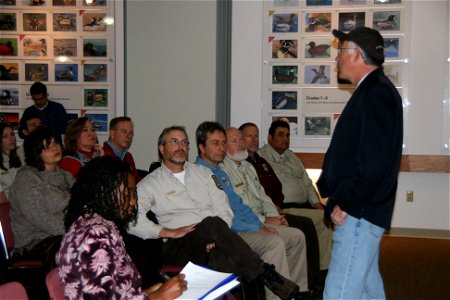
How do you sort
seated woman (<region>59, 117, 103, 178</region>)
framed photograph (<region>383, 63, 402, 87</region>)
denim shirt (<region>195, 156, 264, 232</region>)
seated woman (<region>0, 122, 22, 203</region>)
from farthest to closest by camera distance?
1. framed photograph (<region>383, 63, 402, 87</region>)
2. seated woman (<region>0, 122, 22, 203</region>)
3. seated woman (<region>59, 117, 103, 178</region>)
4. denim shirt (<region>195, 156, 264, 232</region>)

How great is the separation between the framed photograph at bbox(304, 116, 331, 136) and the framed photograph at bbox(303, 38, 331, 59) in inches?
27.4

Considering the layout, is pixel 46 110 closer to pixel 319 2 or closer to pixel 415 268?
pixel 319 2

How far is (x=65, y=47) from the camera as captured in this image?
6410 mm

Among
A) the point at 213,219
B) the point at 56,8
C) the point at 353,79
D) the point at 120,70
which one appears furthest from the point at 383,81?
the point at 56,8

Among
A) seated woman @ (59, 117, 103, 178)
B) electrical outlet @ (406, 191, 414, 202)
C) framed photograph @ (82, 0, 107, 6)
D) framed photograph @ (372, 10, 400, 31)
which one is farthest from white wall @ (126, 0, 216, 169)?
Answer: electrical outlet @ (406, 191, 414, 202)

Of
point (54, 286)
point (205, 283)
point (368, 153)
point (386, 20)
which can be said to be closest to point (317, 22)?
point (386, 20)

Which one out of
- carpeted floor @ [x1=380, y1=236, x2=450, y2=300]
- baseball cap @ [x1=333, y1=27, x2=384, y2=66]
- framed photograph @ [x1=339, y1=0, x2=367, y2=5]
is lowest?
carpeted floor @ [x1=380, y1=236, x2=450, y2=300]

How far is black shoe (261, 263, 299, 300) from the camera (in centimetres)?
296

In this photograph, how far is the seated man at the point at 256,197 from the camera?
4004mm

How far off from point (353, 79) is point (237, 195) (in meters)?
1.57

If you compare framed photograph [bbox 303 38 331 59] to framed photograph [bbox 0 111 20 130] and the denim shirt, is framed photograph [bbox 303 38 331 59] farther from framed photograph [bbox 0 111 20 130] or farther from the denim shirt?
framed photograph [bbox 0 111 20 130]

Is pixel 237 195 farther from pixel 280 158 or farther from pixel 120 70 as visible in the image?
pixel 120 70

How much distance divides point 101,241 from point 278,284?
1.49m

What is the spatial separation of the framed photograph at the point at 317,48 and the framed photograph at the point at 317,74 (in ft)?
0.40
